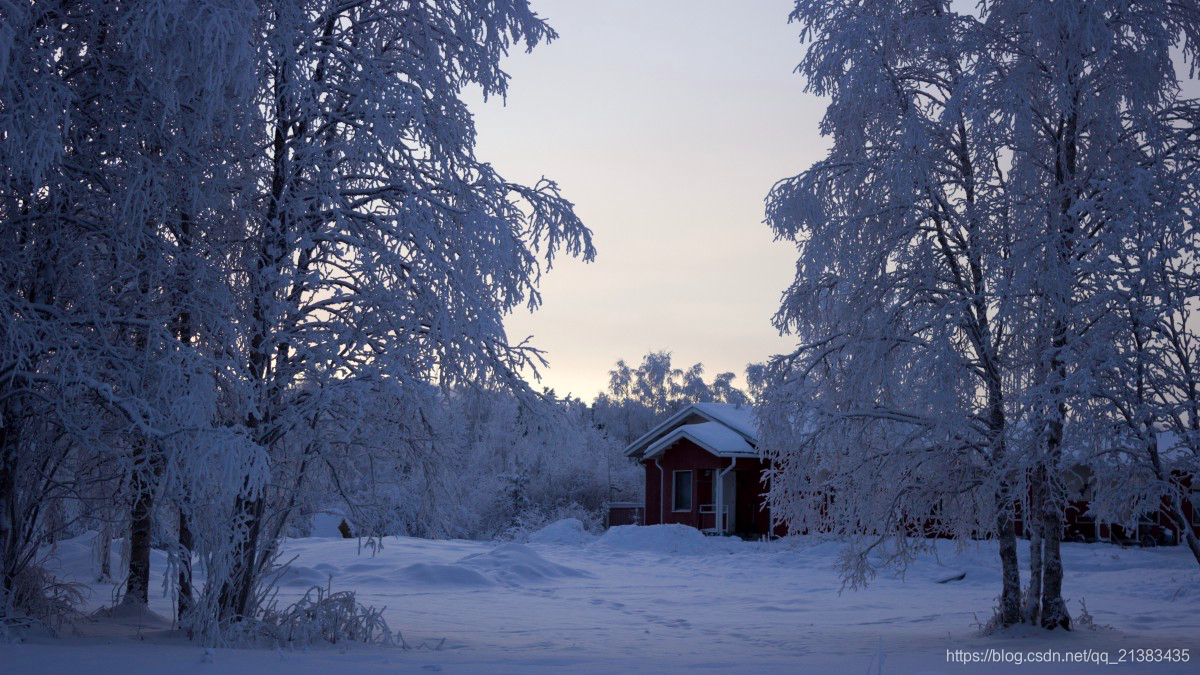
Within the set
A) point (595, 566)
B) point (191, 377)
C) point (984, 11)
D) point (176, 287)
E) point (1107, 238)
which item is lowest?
point (595, 566)

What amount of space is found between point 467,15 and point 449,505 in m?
5.08

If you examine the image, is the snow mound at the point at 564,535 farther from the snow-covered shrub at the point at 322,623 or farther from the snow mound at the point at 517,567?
the snow-covered shrub at the point at 322,623

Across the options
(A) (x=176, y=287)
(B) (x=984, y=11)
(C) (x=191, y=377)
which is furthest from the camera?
(B) (x=984, y=11)

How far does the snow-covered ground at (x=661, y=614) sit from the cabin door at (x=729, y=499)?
6.64 meters

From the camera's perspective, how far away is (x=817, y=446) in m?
11.5

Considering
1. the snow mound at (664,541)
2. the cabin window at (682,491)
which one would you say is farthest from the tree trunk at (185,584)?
the cabin window at (682,491)

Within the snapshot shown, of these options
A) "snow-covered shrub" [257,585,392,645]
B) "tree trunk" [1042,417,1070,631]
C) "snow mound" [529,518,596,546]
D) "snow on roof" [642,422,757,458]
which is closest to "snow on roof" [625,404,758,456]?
"snow on roof" [642,422,757,458]

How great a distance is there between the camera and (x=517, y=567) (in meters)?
19.9

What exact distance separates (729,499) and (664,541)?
632 cm

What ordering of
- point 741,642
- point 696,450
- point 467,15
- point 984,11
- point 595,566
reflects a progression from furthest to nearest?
point 696,450
point 595,566
point 984,11
point 741,642
point 467,15

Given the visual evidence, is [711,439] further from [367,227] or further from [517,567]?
[367,227]

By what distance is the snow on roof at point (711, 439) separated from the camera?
32438 millimetres

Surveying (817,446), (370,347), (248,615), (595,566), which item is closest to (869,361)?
(817,446)

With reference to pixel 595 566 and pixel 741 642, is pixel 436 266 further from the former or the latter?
pixel 595 566
